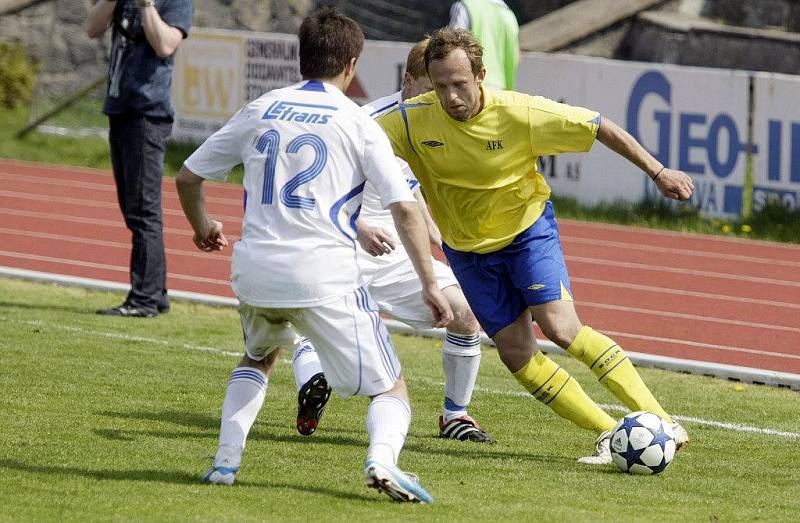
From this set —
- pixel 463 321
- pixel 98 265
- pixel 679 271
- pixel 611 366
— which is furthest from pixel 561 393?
pixel 98 265

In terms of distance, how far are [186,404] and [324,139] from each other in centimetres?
253

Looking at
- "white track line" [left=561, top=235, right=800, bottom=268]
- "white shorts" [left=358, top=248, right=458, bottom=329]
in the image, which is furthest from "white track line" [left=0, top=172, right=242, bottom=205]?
"white shorts" [left=358, top=248, right=458, bottom=329]

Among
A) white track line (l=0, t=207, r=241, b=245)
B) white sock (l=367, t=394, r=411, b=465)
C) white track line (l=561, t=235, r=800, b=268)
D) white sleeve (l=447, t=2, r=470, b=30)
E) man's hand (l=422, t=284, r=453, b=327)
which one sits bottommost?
white track line (l=561, t=235, r=800, b=268)

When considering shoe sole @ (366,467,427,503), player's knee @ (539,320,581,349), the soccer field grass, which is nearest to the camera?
shoe sole @ (366,467,427,503)

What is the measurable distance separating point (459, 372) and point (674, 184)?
1.52 meters

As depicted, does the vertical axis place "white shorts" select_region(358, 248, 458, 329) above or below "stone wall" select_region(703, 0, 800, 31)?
below

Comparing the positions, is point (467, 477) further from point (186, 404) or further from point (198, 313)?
point (198, 313)

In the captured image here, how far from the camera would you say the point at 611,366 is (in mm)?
6148

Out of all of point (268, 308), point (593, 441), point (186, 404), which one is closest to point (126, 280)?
point (186, 404)

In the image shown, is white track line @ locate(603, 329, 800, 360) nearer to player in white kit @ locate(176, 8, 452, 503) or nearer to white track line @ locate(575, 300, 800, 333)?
white track line @ locate(575, 300, 800, 333)

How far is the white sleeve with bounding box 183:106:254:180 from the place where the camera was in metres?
5.18

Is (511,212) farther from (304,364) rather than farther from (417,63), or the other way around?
(304,364)

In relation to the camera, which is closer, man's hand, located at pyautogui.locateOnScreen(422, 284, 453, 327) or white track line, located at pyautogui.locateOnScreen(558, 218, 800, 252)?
man's hand, located at pyautogui.locateOnScreen(422, 284, 453, 327)

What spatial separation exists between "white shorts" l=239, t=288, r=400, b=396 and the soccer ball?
3.85 feet
